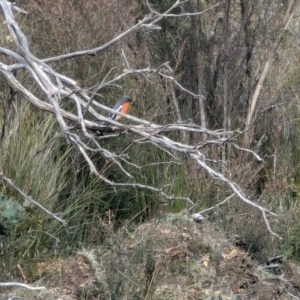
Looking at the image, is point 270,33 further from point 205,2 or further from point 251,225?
point 251,225

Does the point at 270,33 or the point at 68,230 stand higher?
the point at 270,33

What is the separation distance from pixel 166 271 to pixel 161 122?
2347 mm

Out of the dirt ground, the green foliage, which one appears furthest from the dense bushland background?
the dirt ground

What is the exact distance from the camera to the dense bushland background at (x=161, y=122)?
5.77 m

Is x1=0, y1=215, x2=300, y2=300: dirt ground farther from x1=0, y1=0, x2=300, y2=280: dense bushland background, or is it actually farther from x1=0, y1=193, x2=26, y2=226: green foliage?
x1=0, y1=193, x2=26, y2=226: green foliage

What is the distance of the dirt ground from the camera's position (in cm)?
461

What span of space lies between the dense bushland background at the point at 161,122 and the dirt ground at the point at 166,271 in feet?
0.73

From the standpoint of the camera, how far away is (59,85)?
3.20 metres

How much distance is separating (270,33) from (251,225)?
2.18 meters

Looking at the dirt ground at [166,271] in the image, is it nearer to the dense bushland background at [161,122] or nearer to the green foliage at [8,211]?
the dense bushland background at [161,122]

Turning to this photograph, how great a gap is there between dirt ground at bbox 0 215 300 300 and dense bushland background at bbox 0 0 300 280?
221 mm

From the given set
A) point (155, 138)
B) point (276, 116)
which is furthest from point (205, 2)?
point (155, 138)

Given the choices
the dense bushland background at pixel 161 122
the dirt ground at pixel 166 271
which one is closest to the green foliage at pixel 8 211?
the dense bushland background at pixel 161 122

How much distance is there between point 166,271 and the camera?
4.80 m
